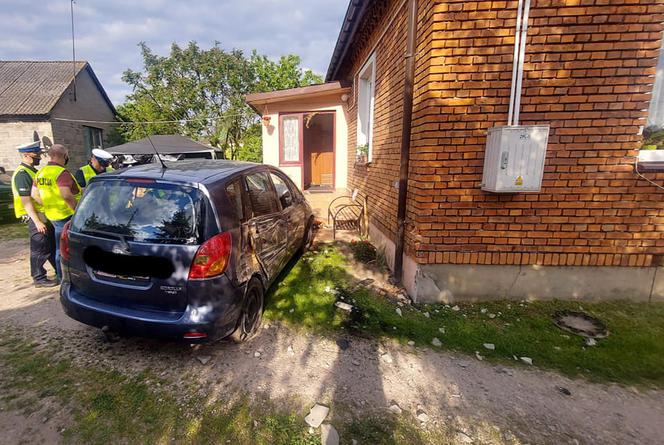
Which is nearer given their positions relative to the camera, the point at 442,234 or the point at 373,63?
the point at 442,234

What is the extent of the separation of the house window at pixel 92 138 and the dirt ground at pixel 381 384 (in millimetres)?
19402

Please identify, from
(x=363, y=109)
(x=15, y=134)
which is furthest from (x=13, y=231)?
(x=15, y=134)

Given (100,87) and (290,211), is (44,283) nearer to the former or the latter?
(290,211)

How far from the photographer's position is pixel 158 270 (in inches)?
93.7

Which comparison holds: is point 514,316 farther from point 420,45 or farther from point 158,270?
point 158,270

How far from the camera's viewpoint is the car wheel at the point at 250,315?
2898mm

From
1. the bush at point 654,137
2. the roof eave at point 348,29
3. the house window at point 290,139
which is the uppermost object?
the roof eave at point 348,29

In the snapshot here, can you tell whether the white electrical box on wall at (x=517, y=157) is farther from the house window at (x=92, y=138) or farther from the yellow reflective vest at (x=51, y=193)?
the house window at (x=92, y=138)

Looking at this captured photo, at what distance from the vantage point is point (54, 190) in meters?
3.98

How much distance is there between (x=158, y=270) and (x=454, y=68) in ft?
11.1

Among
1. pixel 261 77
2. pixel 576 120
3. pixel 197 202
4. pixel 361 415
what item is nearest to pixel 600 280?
pixel 576 120

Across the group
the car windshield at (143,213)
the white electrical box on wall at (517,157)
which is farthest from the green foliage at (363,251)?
the car windshield at (143,213)

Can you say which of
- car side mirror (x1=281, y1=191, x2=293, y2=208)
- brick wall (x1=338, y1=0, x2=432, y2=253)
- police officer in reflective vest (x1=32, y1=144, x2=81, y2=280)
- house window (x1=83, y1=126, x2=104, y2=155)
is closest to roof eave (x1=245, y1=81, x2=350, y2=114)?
brick wall (x1=338, y1=0, x2=432, y2=253)

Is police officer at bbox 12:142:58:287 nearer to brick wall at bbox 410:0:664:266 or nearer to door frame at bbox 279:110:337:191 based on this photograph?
brick wall at bbox 410:0:664:266
